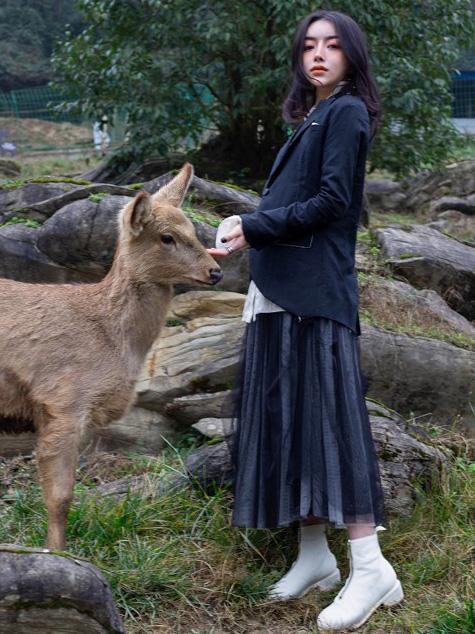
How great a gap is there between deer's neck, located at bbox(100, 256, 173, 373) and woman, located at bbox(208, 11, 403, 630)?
1.96 feet

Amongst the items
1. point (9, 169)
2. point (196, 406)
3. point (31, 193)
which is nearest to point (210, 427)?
point (196, 406)

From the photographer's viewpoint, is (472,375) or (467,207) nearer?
(472,375)

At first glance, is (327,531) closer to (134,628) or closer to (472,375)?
(134,628)

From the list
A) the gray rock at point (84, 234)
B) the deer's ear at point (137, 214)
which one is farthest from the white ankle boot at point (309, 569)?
the gray rock at point (84, 234)

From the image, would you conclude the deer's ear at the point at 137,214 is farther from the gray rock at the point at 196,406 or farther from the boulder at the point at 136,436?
the boulder at the point at 136,436

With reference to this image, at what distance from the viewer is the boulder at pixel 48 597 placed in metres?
3.58

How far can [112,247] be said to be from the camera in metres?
7.19

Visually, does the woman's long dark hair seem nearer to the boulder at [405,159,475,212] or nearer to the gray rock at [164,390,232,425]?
the gray rock at [164,390,232,425]

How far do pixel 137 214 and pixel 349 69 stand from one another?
A: 1.26 m

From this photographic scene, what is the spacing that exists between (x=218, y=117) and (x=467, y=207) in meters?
5.14

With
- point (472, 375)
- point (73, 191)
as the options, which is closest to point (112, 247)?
point (73, 191)

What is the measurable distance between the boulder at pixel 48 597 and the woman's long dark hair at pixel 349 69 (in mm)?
2410

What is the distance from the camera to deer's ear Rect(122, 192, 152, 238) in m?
4.73

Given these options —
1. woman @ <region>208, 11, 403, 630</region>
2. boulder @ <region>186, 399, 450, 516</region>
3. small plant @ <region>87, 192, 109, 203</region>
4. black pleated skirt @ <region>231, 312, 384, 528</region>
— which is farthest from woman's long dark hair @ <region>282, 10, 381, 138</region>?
small plant @ <region>87, 192, 109, 203</region>
